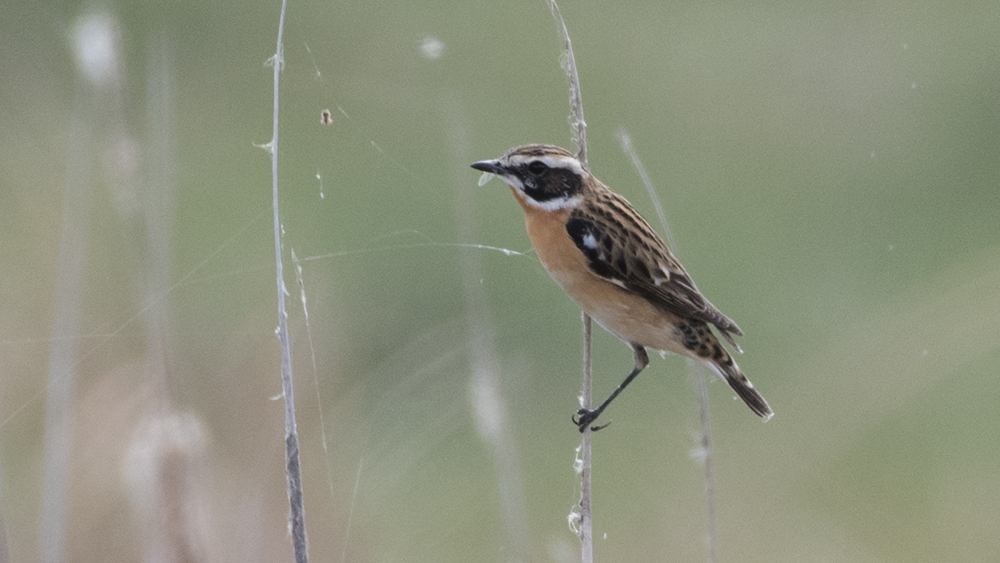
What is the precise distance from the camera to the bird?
396cm

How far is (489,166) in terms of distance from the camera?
12.5 ft

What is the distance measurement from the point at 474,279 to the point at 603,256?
0.69 metres

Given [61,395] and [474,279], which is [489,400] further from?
[61,395]

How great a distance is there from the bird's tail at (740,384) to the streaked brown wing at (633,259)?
0.17m

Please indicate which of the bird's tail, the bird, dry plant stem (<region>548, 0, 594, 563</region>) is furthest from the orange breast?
dry plant stem (<region>548, 0, 594, 563</region>)

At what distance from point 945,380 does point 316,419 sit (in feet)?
17.3

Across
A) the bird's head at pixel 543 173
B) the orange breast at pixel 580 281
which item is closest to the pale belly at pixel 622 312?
the orange breast at pixel 580 281

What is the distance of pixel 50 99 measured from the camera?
791cm

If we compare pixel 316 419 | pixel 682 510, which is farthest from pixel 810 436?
pixel 316 419

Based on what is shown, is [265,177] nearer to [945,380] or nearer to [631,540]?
[631,540]

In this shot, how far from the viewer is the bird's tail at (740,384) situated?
13.9ft

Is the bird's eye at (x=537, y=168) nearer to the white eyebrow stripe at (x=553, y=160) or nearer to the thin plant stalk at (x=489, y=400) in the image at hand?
the white eyebrow stripe at (x=553, y=160)

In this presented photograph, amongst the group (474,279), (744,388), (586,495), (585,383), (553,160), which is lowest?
(744,388)

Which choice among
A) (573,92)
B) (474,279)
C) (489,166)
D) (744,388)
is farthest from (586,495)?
(744,388)
